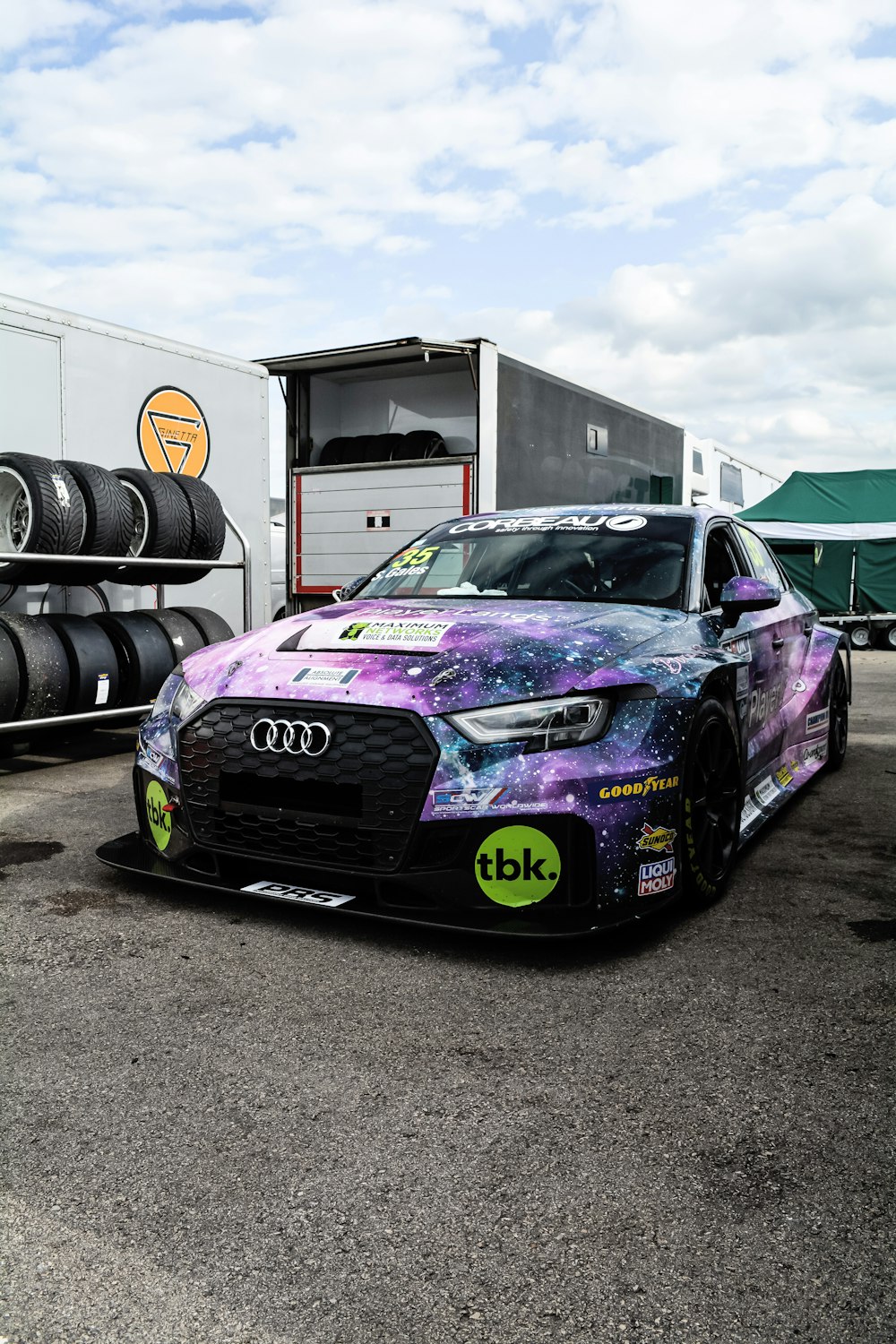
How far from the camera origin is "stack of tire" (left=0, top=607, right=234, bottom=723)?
596 centimetres

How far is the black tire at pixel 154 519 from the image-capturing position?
22.7 feet

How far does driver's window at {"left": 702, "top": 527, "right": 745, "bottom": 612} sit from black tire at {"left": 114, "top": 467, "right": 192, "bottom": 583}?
12.1 ft

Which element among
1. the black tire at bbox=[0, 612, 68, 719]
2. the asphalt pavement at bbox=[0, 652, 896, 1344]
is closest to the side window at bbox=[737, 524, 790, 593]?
the asphalt pavement at bbox=[0, 652, 896, 1344]

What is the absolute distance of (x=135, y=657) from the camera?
263 inches

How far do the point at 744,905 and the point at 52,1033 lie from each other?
7.44 ft

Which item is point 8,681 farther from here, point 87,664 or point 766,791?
point 766,791

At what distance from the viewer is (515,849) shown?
308cm

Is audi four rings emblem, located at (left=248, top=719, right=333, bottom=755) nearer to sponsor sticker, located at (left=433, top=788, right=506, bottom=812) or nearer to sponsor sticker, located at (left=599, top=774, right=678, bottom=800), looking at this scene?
sponsor sticker, located at (left=433, top=788, right=506, bottom=812)

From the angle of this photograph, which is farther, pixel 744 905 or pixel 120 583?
pixel 120 583

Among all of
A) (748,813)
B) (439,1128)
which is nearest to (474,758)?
(439,1128)

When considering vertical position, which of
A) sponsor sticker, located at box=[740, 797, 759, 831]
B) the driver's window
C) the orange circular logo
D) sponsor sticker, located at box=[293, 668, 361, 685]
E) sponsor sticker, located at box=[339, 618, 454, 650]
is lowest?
sponsor sticker, located at box=[740, 797, 759, 831]

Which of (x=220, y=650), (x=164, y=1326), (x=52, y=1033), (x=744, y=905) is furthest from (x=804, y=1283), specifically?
(x=220, y=650)

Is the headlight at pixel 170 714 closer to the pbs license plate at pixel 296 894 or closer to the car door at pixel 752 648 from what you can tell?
the pbs license plate at pixel 296 894

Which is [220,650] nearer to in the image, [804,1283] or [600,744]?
[600,744]
